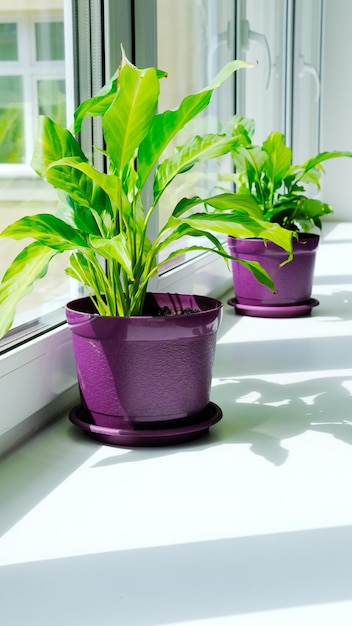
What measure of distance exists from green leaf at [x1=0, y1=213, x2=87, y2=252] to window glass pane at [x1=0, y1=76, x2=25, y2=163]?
12 centimetres

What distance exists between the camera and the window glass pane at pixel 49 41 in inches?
47.6

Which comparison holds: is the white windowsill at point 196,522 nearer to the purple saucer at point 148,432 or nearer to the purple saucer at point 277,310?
the purple saucer at point 148,432

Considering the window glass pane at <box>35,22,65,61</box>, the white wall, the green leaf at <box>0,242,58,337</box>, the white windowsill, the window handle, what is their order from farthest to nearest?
the white wall, the window handle, the window glass pane at <box>35,22,65,61</box>, the green leaf at <box>0,242,58,337</box>, the white windowsill

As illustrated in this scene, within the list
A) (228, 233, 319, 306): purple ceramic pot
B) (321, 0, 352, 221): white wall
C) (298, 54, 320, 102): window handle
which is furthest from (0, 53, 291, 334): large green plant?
(321, 0, 352, 221): white wall

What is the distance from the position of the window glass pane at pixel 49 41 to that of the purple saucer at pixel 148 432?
50cm

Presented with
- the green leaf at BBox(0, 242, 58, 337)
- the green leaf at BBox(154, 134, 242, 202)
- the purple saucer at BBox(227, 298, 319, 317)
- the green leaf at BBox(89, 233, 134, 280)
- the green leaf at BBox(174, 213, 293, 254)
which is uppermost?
the green leaf at BBox(154, 134, 242, 202)

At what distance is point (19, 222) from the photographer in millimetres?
1023

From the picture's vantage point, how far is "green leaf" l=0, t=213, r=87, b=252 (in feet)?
3.35

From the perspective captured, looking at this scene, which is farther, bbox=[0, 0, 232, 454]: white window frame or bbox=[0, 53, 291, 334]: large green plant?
bbox=[0, 0, 232, 454]: white window frame

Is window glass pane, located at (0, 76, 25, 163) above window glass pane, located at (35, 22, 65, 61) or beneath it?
beneath

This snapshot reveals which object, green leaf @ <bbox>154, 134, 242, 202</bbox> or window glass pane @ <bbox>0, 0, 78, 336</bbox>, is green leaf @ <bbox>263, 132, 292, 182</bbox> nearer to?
window glass pane @ <bbox>0, 0, 78, 336</bbox>

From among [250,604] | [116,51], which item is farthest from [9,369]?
[116,51]

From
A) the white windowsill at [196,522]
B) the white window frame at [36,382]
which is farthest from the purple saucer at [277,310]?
the white window frame at [36,382]

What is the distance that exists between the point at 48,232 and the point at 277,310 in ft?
3.23
